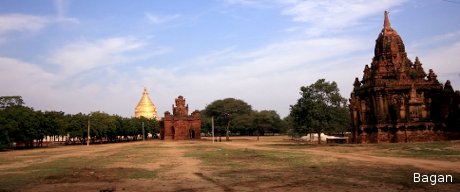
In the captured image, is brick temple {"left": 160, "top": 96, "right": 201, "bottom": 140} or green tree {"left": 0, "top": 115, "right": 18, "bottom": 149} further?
brick temple {"left": 160, "top": 96, "right": 201, "bottom": 140}

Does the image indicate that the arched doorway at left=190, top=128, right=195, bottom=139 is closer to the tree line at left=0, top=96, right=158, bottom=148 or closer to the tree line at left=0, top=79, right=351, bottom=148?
the tree line at left=0, top=79, right=351, bottom=148

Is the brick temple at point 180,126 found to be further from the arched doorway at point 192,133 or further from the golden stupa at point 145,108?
the golden stupa at point 145,108

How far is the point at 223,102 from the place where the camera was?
9162cm

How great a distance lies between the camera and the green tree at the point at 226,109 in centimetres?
8950

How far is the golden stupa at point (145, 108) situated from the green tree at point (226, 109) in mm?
48354

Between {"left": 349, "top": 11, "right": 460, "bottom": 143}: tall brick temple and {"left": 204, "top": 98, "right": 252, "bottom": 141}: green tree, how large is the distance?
4604 cm

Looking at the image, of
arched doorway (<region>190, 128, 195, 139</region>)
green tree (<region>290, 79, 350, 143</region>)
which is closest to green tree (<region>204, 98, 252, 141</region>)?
arched doorway (<region>190, 128, 195, 139</region>)

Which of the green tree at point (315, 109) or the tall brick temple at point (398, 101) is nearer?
the tall brick temple at point (398, 101)

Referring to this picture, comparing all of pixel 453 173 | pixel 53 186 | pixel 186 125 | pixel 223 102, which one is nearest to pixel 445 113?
pixel 453 173

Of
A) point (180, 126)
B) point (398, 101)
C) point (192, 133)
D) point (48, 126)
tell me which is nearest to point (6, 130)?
point (48, 126)

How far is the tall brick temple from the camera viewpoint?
127ft

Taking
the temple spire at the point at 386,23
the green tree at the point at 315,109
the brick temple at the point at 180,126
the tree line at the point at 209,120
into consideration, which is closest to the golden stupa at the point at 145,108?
the tree line at the point at 209,120

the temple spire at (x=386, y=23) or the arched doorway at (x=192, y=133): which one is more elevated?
the temple spire at (x=386, y=23)

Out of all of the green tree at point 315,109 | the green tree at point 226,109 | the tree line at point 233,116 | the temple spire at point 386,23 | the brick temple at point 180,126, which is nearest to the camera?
the green tree at point 315,109
